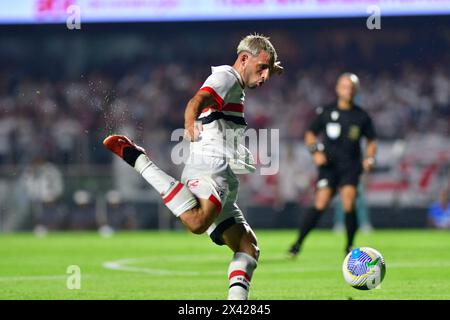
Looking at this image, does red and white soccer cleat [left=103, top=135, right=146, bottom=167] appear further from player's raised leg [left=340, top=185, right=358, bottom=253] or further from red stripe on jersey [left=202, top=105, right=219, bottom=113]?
player's raised leg [left=340, top=185, right=358, bottom=253]

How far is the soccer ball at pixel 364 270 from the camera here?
7156 mm

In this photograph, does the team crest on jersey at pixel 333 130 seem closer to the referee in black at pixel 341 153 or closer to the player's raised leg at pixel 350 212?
the referee in black at pixel 341 153

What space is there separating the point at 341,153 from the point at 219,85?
223 inches

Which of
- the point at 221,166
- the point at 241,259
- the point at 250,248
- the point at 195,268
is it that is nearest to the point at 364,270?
the point at 250,248

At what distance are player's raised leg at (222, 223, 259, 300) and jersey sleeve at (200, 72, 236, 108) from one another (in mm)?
918

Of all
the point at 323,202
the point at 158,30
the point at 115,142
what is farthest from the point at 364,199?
the point at 115,142

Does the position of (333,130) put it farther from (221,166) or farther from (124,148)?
(221,166)

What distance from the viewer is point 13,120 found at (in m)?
22.2

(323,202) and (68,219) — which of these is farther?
(68,219)

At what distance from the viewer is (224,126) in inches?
241

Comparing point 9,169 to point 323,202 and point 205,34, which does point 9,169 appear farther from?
point 323,202

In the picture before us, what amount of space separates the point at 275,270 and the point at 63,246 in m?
5.92
